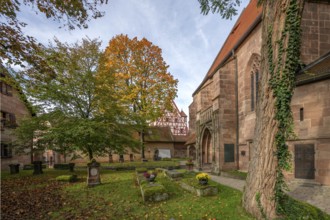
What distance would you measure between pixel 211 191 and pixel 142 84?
17181 millimetres

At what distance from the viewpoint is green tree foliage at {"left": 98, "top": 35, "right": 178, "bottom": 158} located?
2233 cm

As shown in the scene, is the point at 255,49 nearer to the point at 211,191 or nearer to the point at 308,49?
the point at 308,49

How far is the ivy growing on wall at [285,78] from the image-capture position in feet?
17.3

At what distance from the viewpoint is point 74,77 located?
14.3 m

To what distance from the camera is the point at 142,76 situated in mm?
23141

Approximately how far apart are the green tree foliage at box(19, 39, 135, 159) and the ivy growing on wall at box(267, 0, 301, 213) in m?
10.2

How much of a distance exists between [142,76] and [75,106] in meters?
9.89

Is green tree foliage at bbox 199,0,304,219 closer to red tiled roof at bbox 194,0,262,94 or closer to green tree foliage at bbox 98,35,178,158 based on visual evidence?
red tiled roof at bbox 194,0,262,94

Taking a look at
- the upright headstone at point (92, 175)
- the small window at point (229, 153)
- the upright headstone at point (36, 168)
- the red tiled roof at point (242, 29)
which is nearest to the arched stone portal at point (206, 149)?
the small window at point (229, 153)

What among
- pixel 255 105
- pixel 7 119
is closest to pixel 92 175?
pixel 255 105

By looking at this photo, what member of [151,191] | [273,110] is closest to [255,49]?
[273,110]

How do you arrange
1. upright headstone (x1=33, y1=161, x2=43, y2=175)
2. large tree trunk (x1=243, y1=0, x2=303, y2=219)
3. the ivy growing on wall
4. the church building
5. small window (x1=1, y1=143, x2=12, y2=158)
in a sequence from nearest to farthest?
the ivy growing on wall → large tree trunk (x1=243, y1=0, x2=303, y2=219) → the church building → upright headstone (x1=33, y1=161, x2=43, y2=175) → small window (x1=1, y1=143, x2=12, y2=158)

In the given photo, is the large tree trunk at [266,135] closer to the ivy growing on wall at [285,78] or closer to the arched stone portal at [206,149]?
the ivy growing on wall at [285,78]

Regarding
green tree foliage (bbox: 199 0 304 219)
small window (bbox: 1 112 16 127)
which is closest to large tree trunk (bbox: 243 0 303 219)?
green tree foliage (bbox: 199 0 304 219)
